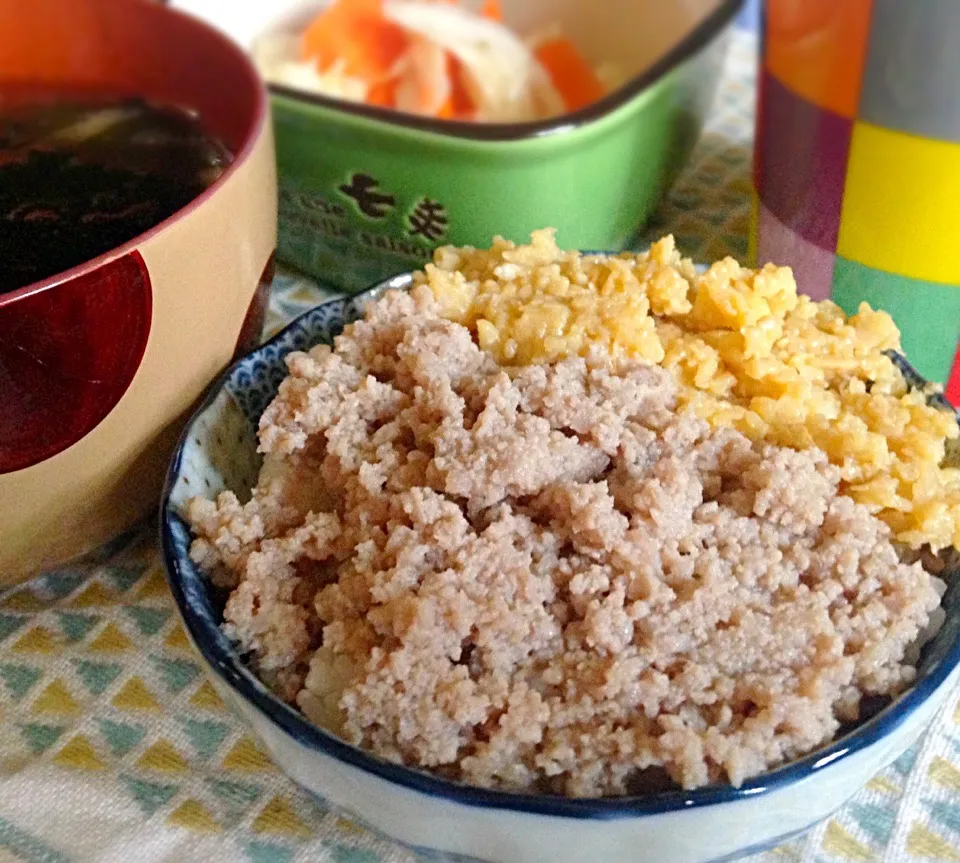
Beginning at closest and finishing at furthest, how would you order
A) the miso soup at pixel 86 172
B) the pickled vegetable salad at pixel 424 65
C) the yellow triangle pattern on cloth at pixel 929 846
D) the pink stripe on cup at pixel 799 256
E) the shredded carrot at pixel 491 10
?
the yellow triangle pattern on cloth at pixel 929 846 < the miso soup at pixel 86 172 < the pink stripe on cup at pixel 799 256 < the pickled vegetable salad at pixel 424 65 < the shredded carrot at pixel 491 10

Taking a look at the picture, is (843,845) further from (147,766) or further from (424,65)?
(424,65)

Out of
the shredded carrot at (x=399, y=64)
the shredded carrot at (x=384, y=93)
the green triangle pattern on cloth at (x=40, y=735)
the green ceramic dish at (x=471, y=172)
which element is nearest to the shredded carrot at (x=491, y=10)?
the shredded carrot at (x=399, y=64)

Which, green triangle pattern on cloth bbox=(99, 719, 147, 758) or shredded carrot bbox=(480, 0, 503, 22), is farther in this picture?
shredded carrot bbox=(480, 0, 503, 22)

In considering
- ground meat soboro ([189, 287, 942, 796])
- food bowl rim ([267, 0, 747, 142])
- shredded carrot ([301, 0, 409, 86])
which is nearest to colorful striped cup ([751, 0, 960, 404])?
food bowl rim ([267, 0, 747, 142])

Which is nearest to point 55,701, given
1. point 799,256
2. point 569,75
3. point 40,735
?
point 40,735

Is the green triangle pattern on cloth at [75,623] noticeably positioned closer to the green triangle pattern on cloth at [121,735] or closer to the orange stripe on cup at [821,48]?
the green triangle pattern on cloth at [121,735]

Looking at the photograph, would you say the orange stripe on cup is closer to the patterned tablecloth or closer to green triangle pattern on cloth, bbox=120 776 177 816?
the patterned tablecloth

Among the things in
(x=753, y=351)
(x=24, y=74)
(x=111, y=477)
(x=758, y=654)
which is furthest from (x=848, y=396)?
(x=24, y=74)
